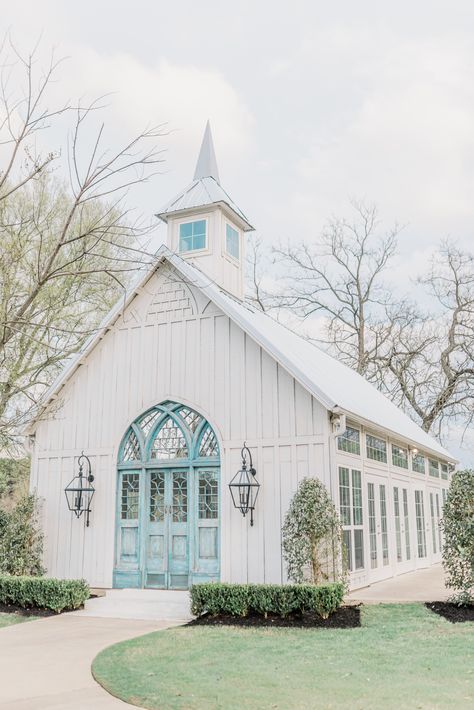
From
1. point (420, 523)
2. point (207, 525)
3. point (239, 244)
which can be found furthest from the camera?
point (420, 523)

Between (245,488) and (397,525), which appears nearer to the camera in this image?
(245,488)

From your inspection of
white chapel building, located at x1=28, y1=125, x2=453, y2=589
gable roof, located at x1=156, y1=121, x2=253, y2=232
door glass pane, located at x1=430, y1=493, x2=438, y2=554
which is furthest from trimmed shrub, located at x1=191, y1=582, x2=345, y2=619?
door glass pane, located at x1=430, y1=493, x2=438, y2=554

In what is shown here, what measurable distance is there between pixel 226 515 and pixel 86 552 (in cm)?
290

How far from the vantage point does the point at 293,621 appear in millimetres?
9250

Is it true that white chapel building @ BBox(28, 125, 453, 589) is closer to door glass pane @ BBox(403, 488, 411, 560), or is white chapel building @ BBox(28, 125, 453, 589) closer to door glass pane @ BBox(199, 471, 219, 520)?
door glass pane @ BBox(199, 471, 219, 520)

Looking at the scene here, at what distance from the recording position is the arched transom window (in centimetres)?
1193

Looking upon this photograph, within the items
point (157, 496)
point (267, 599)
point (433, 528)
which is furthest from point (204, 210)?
point (433, 528)

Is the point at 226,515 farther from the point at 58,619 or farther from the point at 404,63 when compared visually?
the point at 404,63

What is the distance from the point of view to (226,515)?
1134cm

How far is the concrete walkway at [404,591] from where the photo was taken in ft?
35.7

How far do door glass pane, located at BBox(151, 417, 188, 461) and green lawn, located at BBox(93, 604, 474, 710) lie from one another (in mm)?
3641

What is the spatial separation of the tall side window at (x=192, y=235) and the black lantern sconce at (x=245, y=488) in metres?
5.30

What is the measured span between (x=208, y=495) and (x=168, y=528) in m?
0.96

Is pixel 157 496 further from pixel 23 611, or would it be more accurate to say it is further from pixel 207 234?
pixel 207 234
